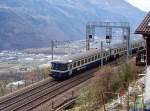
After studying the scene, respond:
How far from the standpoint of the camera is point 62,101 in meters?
31.5

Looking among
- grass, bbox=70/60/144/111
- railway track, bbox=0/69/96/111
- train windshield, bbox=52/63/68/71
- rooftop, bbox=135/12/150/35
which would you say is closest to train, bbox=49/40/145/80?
train windshield, bbox=52/63/68/71

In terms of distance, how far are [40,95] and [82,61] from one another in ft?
40.4

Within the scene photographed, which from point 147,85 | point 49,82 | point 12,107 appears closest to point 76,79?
point 49,82

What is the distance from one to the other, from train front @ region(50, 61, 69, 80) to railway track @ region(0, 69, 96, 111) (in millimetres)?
898

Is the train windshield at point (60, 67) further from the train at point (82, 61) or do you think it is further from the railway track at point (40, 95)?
the railway track at point (40, 95)

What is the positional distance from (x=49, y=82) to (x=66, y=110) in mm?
13869

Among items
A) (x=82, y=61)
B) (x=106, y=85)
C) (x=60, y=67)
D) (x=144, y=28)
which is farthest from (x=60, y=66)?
(x=144, y=28)

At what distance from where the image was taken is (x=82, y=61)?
45.2m

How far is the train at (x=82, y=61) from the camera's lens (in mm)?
42031

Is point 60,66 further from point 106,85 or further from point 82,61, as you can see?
point 106,85

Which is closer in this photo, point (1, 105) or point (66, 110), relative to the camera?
point (66, 110)

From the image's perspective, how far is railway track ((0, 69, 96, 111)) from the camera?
1187 inches

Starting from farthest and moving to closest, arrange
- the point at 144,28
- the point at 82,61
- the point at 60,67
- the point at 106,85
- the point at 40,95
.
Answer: the point at 82,61 → the point at 60,67 → the point at 40,95 → the point at 106,85 → the point at 144,28

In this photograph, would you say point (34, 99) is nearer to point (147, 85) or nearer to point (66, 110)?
point (66, 110)
